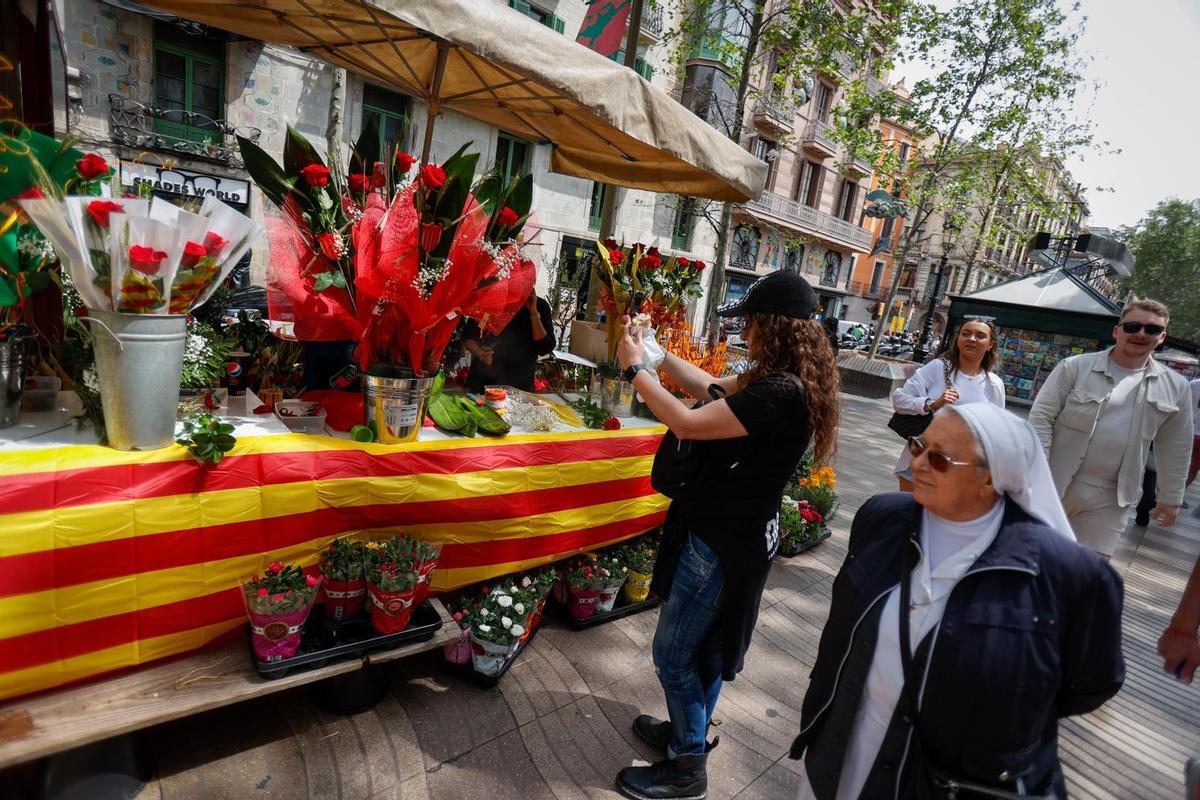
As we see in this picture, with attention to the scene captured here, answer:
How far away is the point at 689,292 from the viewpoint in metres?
3.69

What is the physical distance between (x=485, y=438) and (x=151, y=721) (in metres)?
1.44

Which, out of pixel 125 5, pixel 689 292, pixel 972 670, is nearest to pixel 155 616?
pixel 972 670

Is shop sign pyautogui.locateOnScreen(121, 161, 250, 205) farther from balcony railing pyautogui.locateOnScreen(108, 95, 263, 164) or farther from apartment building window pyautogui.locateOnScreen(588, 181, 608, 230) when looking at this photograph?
apartment building window pyautogui.locateOnScreen(588, 181, 608, 230)

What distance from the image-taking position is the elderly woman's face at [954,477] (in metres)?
1.36

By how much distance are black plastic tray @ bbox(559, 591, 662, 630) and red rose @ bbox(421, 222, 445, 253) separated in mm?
2021

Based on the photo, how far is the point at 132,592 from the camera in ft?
5.80

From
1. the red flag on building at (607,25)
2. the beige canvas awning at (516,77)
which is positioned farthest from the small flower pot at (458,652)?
the red flag on building at (607,25)

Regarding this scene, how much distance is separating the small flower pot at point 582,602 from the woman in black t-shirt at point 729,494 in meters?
0.93

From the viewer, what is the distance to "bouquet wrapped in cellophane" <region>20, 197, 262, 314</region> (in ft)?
5.22

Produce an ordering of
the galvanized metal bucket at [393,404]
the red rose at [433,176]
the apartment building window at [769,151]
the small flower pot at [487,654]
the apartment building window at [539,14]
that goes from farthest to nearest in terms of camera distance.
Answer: the apartment building window at [769,151] → the apartment building window at [539,14] → the small flower pot at [487,654] → the galvanized metal bucket at [393,404] → the red rose at [433,176]

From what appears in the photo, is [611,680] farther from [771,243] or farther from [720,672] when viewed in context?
[771,243]

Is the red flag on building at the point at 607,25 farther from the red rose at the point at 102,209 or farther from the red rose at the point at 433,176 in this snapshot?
the red rose at the point at 102,209

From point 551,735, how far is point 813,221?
2836 cm

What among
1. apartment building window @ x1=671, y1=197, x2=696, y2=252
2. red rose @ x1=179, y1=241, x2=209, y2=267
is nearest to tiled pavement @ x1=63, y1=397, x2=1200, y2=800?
red rose @ x1=179, y1=241, x2=209, y2=267
